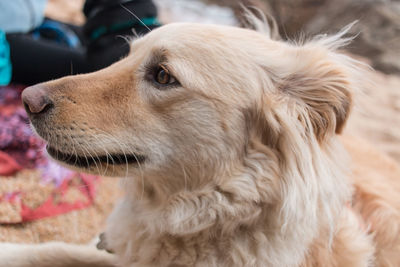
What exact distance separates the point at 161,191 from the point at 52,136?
0.53m

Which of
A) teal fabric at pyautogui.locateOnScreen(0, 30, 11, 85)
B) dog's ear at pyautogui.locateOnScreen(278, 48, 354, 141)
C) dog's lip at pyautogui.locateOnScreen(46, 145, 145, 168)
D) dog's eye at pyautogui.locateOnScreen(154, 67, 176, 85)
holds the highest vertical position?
dog's ear at pyautogui.locateOnScreen(278, 48, 354, 141)

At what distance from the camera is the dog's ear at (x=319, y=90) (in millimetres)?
1647

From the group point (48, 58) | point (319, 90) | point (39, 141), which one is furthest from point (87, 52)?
point (319, 90)

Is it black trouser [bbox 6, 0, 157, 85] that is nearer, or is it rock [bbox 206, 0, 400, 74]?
black trouser [bbox 6, 0, 157, 85]

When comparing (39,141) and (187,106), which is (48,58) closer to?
(39,141)

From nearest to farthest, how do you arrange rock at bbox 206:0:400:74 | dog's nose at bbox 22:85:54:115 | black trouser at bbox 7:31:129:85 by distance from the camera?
1. dog's nose at bbox 22:85:54:115
2. black trouser at bbox 7:31:129:85
3. rock at bbox 206:0:400:74

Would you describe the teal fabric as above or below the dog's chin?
below

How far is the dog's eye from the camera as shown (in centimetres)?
162

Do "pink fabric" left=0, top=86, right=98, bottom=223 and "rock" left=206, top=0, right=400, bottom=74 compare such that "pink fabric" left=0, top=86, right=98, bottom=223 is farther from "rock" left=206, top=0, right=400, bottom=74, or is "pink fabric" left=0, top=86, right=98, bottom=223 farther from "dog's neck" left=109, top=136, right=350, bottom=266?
"rock" left=206, top=0, right=400, bottom=74

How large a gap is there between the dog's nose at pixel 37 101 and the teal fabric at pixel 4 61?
151 cm

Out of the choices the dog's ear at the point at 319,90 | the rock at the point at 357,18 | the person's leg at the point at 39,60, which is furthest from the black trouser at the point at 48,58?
the rock at the point at 357,18

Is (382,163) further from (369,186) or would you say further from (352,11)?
(352,11)

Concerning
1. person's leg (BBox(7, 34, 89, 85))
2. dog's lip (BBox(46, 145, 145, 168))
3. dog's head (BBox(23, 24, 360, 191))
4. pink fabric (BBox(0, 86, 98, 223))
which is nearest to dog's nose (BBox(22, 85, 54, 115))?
dog's head (BBox(23, 24, 360, 191))

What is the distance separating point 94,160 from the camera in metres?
1.61
